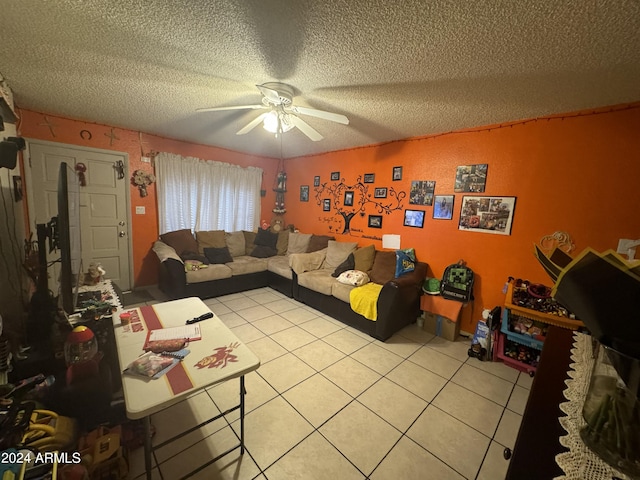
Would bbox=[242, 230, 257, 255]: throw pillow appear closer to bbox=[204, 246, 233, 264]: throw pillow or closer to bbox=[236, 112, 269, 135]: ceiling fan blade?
bbox=[204, 246, 233, 264]: throw pillow

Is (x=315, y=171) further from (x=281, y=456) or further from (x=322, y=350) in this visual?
(x=281, y=456)

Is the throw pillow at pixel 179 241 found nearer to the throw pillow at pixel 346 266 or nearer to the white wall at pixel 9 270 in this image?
the white wall at pixel 9 270

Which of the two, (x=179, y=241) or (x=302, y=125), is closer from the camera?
(x=302, y=125)

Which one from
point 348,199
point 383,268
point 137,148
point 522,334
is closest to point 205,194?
point 137,148

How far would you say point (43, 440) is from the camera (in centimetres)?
103

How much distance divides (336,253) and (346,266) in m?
0.44

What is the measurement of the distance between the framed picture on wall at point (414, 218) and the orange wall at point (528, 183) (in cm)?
7

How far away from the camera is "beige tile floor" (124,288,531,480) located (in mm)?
1408

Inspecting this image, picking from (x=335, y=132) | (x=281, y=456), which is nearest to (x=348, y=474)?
(x=281, y=456)

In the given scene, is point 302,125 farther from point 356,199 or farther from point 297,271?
point 297,271

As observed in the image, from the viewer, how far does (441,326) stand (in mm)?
2852

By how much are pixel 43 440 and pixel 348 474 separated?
1425 millimetres

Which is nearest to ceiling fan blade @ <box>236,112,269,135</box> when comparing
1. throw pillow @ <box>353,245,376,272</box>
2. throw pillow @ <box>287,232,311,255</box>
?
throw pillow @ <box>353,245,376,272</box>

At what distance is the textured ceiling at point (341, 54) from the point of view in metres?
1.22
